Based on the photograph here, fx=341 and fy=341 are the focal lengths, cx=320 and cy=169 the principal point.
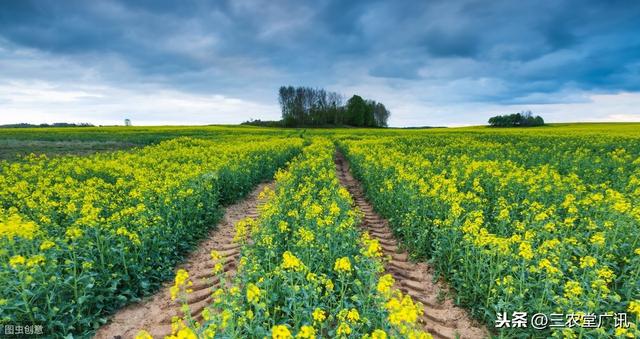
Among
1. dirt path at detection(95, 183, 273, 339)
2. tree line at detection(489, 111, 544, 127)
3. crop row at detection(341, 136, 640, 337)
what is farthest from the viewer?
tree line at detection(489, 111, 544, 127)

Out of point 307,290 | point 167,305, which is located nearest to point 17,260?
point 167,305

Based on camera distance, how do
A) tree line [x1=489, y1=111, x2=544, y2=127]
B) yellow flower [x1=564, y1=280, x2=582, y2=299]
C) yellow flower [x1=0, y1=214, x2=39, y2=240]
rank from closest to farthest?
yellow flower [x1=564, y1=280, x2=582, y2=299], yellow flower [x1=0, y1=214, x2=39, y2=240], tree line [x1=489, y1=111, x2=544, y2=127]

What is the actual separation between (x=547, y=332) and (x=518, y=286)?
2.48ft

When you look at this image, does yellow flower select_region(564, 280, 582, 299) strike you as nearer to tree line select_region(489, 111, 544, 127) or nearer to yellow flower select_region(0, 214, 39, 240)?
yellow flower select_region(0, 214, 39, 240)

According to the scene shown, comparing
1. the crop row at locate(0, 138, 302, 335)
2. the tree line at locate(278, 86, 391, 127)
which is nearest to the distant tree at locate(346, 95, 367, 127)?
the tree line at locate(278, 86, 391, 127)

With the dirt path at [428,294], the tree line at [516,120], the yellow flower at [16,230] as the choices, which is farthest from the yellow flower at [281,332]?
→ the tree line at [516,120]

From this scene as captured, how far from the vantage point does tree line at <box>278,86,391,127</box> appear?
105 metres

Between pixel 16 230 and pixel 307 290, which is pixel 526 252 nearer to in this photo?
pixel 307 290

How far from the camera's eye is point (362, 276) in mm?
5516

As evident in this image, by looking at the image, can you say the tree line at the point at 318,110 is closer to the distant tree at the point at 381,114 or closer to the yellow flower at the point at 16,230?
the distant tree at the point at 381,114

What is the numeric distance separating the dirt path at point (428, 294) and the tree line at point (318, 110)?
316 ft

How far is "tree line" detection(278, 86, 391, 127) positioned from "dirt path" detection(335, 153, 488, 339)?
316 ft

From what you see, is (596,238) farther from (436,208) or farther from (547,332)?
(436,208)

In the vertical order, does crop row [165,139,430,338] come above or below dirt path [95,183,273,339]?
above
